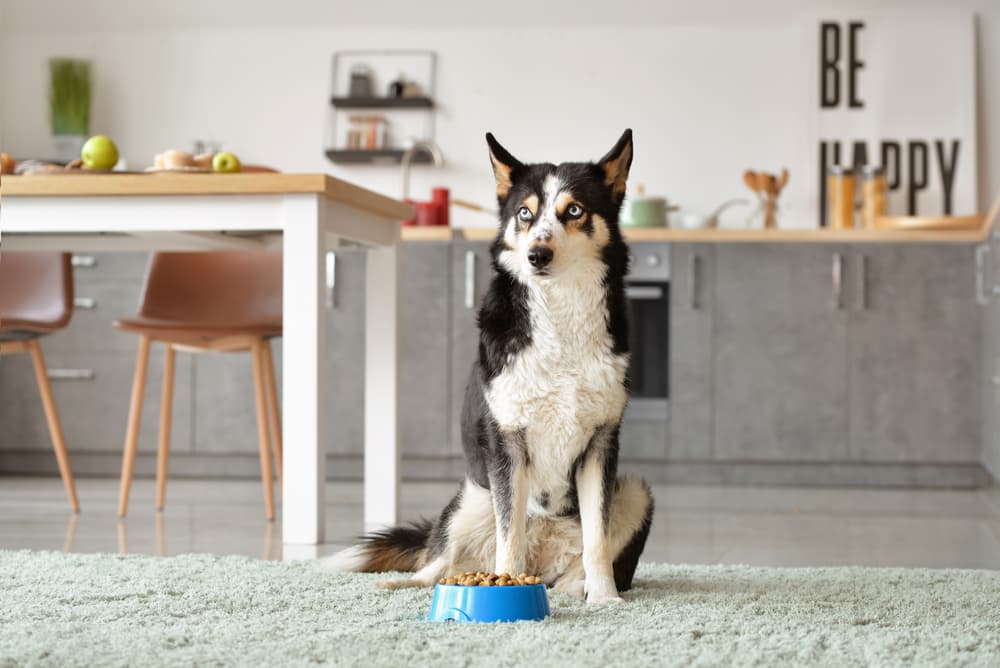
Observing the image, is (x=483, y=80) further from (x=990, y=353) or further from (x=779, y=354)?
(x=990, y=353)

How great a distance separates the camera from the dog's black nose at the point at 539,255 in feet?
6.39

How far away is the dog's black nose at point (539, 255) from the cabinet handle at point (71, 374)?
3.61 m

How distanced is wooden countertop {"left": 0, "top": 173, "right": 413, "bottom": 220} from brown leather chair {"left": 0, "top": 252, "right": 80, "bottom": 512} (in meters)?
0.87

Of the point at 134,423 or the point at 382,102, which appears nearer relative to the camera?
the point at 134,423

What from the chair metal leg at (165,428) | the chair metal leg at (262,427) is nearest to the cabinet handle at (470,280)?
the chair metal leg at (262,427)

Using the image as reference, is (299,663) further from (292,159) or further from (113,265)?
(292,159)

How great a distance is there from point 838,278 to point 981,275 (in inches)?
21.7

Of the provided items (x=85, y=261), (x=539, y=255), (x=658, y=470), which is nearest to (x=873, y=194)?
(x=658, y=470)

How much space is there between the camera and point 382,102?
6004 millimetres

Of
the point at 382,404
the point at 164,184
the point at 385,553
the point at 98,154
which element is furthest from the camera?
the point at 382,404

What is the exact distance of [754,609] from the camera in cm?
198

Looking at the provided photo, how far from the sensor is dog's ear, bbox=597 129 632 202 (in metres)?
2.05

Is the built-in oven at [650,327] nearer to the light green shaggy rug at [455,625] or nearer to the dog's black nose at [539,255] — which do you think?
the light green shaggy rug at [455,625]

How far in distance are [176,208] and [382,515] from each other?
1.05 metres
